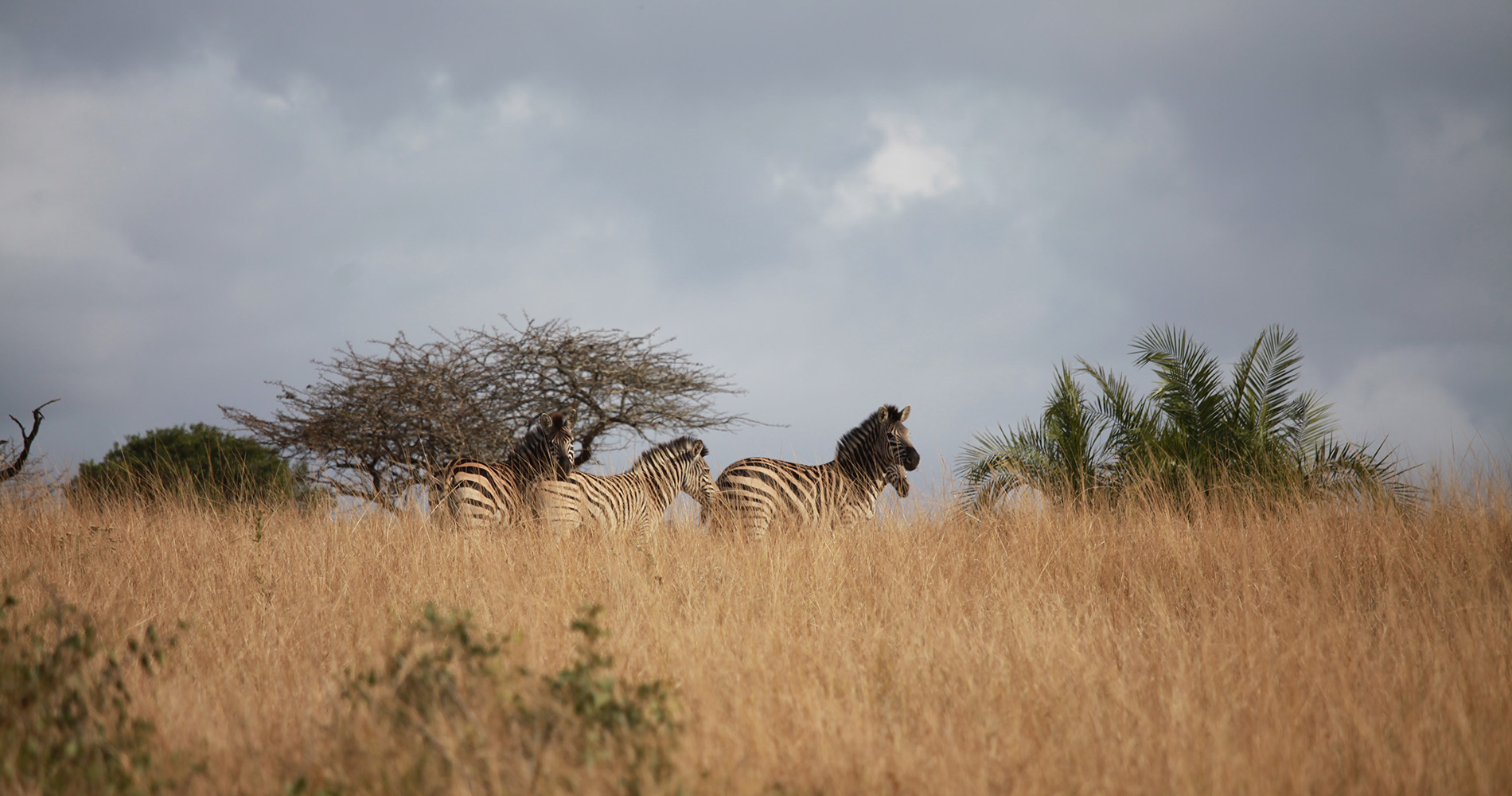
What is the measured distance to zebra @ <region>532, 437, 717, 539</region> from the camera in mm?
9031

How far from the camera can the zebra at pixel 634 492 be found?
9.03 m

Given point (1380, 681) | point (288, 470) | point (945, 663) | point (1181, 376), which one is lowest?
point (945, 663)

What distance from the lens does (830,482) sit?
10.6 metres

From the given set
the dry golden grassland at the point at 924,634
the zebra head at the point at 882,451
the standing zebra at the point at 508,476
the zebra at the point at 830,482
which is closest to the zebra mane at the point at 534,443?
the standing zebra at the point at 508,476

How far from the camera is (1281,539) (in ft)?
24.7

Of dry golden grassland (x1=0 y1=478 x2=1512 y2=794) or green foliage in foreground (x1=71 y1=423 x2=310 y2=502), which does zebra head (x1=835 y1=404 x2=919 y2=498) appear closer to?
dry golden grassland (x1=0 y1=478 x2=1512 y2=794)

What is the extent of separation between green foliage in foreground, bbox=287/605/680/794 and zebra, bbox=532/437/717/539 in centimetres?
547

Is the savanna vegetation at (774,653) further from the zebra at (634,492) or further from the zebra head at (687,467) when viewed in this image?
the zebra head at (687,467)

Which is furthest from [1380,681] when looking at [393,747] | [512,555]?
[512,555]

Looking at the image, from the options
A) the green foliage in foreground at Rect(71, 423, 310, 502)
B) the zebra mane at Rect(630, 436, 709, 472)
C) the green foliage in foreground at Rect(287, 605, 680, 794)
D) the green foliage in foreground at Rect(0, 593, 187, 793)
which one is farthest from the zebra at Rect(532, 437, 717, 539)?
the green foliage in foreground at Rect(71, 423, 310, 502)

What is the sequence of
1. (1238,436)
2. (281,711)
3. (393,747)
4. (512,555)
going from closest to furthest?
(393,747) → (281,711) → (512,555) → (1238,436)

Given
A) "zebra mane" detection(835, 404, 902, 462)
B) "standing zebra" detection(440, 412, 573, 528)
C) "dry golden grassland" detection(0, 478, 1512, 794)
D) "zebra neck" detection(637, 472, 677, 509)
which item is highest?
"zebra mane" detection(835, 404, 902, 462)

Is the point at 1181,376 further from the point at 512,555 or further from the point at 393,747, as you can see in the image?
the point at 393,747

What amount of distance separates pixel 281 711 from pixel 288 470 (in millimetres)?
14145
